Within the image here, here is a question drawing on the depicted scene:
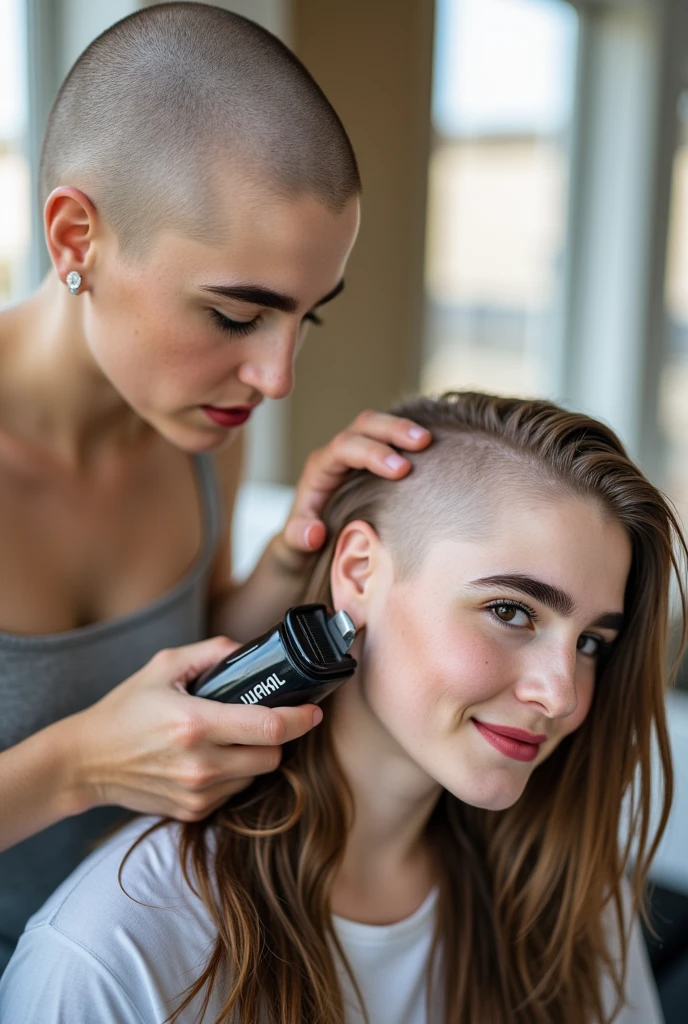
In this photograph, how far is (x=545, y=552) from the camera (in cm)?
103

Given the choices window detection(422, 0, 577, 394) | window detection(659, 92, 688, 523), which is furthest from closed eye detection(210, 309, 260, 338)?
window detection(659, 92, 688, 523)

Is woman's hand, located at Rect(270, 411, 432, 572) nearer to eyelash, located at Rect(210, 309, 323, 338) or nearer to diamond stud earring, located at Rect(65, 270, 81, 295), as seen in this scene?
eyelash, located at Rect(210, 309, 323, 338)

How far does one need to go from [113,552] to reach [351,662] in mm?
485

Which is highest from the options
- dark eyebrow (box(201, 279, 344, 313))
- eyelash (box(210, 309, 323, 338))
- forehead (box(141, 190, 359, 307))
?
forehead (box(141, 190, 359, 307))

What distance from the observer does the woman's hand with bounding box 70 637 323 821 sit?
3.10 ft

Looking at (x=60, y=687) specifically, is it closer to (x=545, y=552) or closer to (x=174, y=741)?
(x=174, y=741)

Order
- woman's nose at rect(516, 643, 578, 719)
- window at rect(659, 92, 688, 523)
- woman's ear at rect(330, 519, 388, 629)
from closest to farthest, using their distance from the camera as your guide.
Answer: woman's nose at rect(516, 643, 578, 719), woman's ear at rect(330, 519, 388, 629), window at rect(659, 92, 688, 523)

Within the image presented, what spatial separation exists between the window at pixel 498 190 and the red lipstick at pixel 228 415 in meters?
2.06

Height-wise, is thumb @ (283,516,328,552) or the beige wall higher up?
the beige wall

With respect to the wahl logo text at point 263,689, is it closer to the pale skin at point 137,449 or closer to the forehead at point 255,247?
the pale skin at point 137,449


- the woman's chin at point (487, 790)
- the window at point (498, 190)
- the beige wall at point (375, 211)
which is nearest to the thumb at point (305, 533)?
the woman's chin at point (487, 790)

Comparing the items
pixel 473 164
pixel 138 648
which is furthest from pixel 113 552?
pixel 473 164

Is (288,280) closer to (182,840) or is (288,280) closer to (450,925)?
(182,840)

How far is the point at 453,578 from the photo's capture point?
3.43 feet
